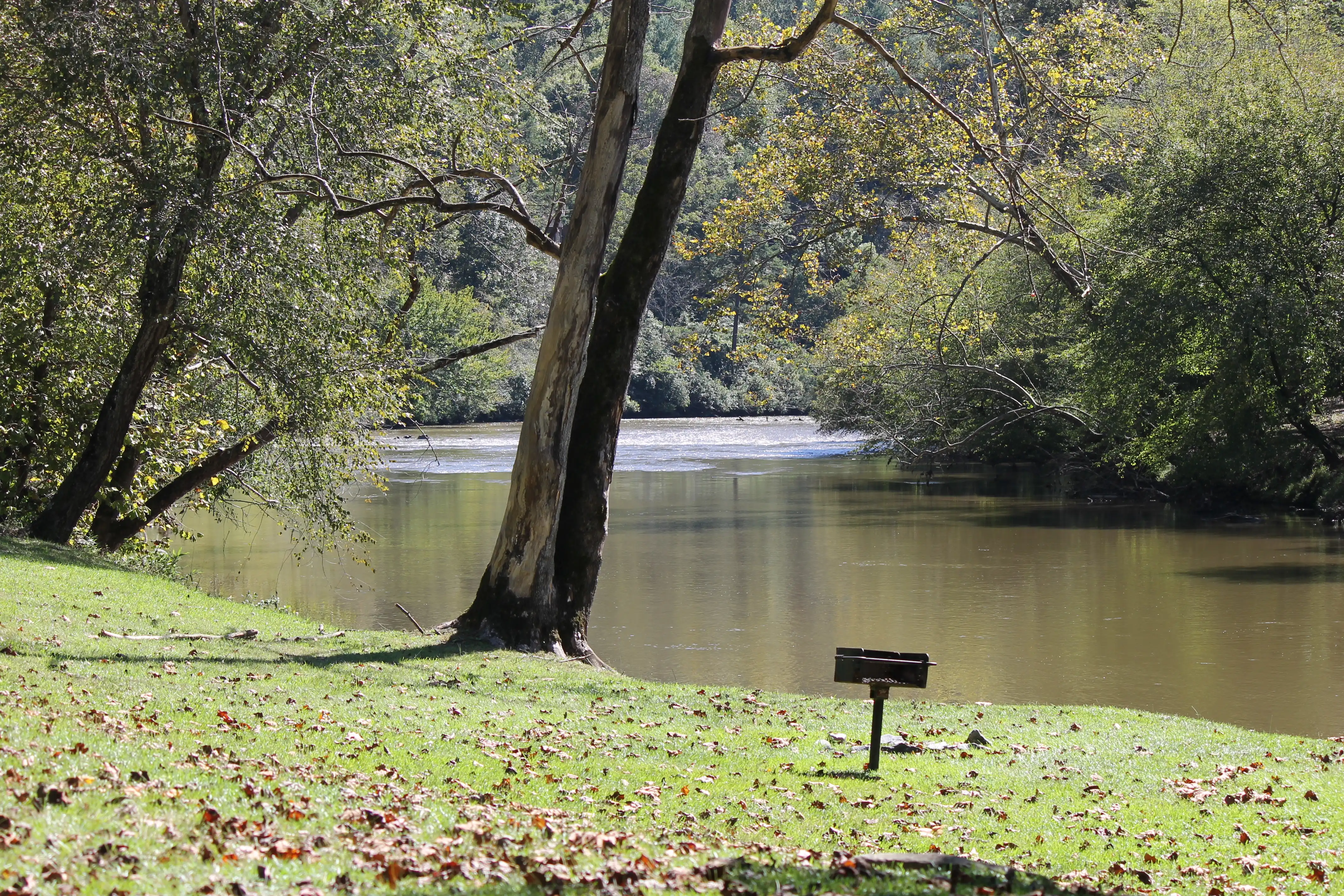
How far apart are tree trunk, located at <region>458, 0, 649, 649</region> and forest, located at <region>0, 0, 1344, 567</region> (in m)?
0.05

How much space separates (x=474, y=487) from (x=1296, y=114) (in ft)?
79.0

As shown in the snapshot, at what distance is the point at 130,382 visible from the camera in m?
15.1

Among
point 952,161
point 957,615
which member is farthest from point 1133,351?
point 957,615

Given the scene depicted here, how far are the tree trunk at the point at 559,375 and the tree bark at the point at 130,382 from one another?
4.07 meters

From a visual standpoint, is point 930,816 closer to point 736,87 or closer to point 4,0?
point 4,0

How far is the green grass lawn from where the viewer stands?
4.86 metres

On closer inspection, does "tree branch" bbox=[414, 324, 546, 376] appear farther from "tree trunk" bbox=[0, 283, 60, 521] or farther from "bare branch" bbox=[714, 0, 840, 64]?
"tree trunk" bbox=[0, 283, 60, 521]

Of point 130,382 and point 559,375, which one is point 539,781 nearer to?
point 559,375

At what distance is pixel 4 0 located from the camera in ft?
41.9

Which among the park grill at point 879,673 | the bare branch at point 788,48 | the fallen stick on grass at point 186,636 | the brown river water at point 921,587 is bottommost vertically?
the brown river water at point 921,587

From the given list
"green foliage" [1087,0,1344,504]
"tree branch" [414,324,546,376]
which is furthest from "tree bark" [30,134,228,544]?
"green foliage" [1087,0,1344,504]

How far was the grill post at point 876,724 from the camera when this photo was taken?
319 inches

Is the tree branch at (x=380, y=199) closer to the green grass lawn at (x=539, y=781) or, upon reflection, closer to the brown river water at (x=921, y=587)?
the green grass lawn at (x=539, y=781)

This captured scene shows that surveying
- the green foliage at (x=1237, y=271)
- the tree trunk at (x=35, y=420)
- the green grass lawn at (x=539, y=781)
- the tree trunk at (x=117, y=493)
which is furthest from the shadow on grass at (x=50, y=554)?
the green foliage at (x=1237, y=271)
